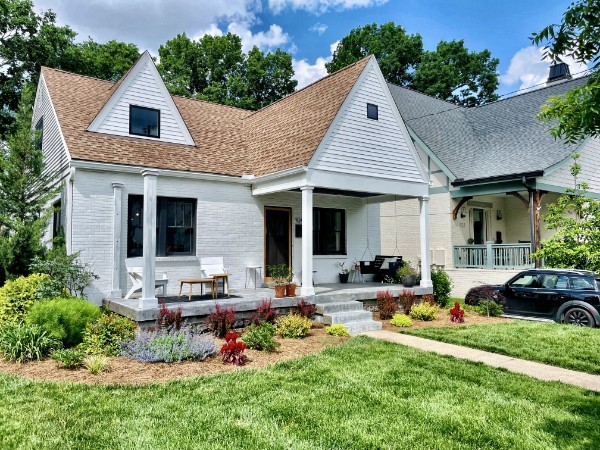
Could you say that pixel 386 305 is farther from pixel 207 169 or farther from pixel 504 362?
pixel 207 169

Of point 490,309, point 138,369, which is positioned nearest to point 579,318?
point 490,309

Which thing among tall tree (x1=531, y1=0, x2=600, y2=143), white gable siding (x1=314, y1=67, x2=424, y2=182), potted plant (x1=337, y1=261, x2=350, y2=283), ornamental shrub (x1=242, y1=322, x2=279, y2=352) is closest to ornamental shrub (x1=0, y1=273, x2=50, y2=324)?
ornamental shrub (x1=242, y1=322, x2=279, y2=352)

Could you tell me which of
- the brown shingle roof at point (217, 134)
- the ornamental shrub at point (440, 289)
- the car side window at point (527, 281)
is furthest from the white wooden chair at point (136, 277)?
the car side window at point (527, 281)

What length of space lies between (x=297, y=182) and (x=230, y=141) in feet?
14.8

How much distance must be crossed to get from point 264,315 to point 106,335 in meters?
3.40

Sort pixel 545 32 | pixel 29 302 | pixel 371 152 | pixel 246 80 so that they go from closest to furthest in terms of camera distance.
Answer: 1. pixel 545 32
2. pixel 29 302
3. pixel 371 152
4. pixel 246 80

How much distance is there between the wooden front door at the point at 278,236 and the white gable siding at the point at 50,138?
19.6 feet

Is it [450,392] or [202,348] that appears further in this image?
[202,348]

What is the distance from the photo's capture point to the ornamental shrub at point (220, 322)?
893cm

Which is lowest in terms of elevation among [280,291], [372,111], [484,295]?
[484,295]

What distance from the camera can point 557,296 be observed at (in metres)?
11.0

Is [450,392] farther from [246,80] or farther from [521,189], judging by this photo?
[246,80]

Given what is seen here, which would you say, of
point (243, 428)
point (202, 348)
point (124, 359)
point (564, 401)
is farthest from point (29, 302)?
point (564, 401)

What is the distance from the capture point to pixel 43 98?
47.4 ft
